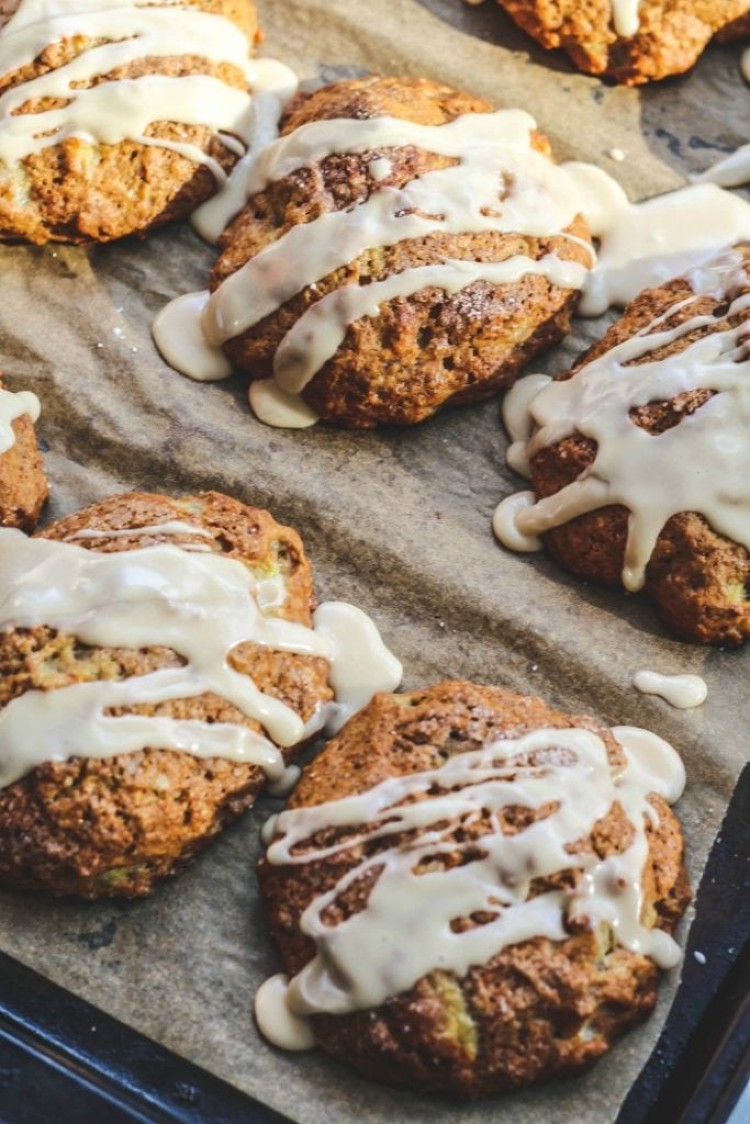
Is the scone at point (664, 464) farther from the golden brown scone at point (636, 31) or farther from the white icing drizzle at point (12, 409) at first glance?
the white icing drizzle at point (12, 409)

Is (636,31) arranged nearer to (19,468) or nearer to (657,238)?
(657,238)

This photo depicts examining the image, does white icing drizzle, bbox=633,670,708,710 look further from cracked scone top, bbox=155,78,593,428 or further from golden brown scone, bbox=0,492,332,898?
cracked scone top, bbox=155,78,593,428

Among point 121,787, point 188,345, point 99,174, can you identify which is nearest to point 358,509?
point 188,345

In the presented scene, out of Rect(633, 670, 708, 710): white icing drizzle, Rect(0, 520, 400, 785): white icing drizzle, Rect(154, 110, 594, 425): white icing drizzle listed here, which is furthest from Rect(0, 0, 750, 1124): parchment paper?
Rect(0, 520, 400, 785): white icing drizzle

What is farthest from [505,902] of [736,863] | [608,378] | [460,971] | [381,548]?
[608,378]

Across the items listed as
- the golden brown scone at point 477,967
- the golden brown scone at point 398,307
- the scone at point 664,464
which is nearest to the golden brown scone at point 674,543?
the scone at point 664,464
